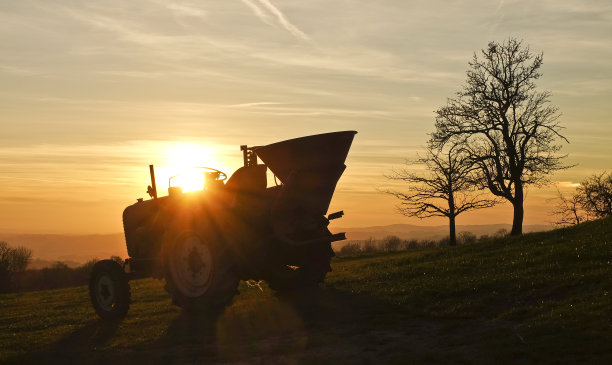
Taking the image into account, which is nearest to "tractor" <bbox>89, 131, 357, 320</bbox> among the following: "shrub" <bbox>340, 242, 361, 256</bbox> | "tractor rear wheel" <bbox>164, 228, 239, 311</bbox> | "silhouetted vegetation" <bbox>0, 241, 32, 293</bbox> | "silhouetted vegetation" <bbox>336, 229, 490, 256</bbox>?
"tractor rear wheel" <bbox>164, 228, 239, 311</bbox>

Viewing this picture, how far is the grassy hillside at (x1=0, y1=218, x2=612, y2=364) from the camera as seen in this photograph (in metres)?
8.70

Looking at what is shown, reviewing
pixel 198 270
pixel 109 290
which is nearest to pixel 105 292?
pixel 109 290

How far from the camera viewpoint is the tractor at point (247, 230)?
1238cm

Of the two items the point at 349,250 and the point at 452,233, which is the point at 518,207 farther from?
the point at 349,250

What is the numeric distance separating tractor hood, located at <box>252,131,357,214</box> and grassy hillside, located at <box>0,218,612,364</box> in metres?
2.38

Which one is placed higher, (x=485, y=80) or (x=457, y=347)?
(x=485, y=80)

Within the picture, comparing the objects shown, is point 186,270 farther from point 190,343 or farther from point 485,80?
point 485,80

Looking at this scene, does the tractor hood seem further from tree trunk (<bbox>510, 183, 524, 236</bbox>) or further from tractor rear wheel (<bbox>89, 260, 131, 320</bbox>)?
tree trunk (<bbox>510, 183, 524, 236</bbox>)

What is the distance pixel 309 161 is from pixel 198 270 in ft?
10.9

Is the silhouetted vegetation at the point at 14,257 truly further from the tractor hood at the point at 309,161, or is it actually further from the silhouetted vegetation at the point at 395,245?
the tractor hood at the point at 309,161

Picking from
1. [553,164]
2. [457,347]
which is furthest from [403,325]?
[553,164]

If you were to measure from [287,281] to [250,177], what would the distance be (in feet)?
8.25

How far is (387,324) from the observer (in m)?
10.8

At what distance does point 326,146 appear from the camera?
1238cm
